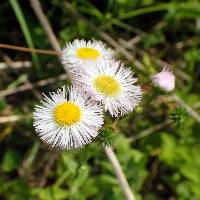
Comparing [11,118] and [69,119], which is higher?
[11,118]

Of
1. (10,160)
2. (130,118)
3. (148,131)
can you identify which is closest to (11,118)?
(10,160)

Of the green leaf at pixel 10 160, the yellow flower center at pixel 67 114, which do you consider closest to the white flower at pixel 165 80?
the yellow flower center at pixel 67 114

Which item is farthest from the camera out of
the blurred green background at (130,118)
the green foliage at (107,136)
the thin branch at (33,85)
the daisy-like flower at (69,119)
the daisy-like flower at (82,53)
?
the thin branch at (33,85)

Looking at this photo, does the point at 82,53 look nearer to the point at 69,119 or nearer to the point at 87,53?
the point at 87,53

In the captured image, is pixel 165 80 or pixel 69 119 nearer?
pixel 69 119

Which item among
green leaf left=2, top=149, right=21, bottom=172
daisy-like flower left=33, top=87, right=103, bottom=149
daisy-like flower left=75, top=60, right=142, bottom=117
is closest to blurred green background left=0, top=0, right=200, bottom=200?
green leaf left=2, top=149, right=21, bottom=172

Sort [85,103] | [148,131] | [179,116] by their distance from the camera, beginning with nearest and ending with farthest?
[85,103] → [179,116] → [148,131]

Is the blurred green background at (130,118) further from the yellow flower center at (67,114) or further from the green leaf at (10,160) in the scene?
the yellow flower center at (67,114)
